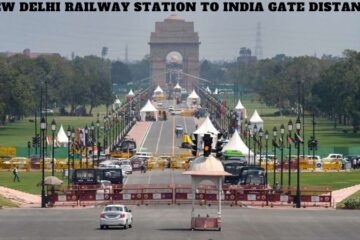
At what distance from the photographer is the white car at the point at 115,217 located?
55594 millimetres

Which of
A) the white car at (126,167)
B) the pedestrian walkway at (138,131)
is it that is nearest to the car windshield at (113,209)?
the white car at (126,167)

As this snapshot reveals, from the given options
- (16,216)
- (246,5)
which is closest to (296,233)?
(246,5)

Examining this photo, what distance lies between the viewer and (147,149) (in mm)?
134250

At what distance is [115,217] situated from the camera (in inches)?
2190

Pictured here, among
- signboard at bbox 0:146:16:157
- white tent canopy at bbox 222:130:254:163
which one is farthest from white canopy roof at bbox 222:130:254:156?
signboard at bbox 0:146:16:157

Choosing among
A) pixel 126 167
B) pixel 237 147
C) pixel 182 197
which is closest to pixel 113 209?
pixel 182 197

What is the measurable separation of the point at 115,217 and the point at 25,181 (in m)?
38.5

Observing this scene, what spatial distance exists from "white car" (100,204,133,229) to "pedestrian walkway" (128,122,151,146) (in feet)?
279

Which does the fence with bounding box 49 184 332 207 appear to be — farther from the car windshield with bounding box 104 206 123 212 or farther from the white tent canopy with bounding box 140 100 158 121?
the white tent canopy with bounding box 140 100 158 121

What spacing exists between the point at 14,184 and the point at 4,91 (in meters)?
Answer: 86.6

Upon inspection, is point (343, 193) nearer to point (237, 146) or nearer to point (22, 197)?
point (22, 197)

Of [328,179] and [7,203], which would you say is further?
[328,179]

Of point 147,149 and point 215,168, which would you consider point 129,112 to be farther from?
point 215,168

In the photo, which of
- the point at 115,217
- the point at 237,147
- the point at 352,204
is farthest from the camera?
the point at 237,147
